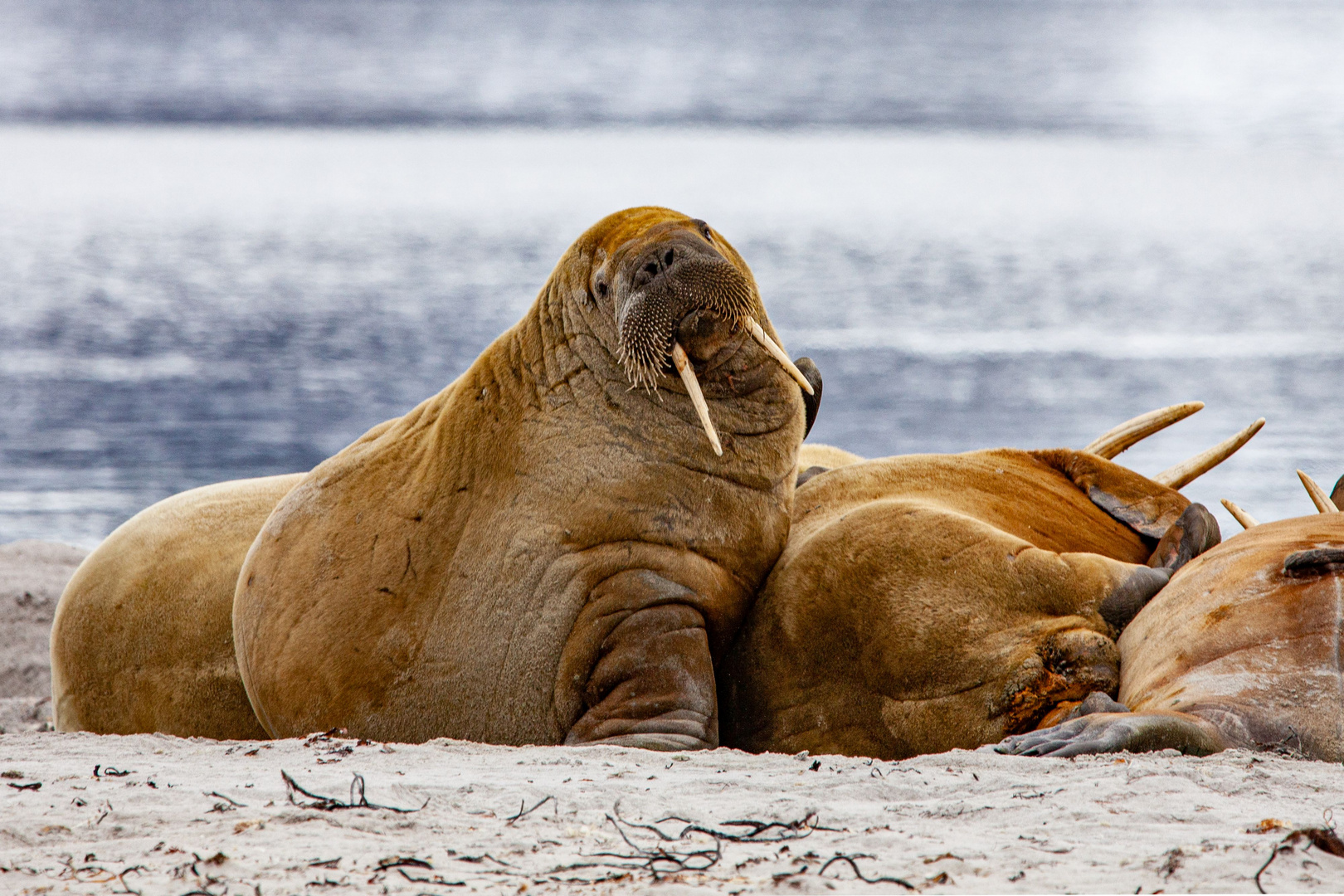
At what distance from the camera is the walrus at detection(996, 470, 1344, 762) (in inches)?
139

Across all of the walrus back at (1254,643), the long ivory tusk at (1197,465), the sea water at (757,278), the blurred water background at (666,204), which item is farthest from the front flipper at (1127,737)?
the blurred water background at (666,204)

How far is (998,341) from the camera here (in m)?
17.8

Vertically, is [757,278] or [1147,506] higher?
[1147,506]

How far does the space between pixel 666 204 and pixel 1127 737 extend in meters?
28.1

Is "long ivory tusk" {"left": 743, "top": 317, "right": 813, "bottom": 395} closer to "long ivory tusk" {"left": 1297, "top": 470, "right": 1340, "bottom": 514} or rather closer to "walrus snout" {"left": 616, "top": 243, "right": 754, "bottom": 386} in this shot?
"walrus snout" {"left": 616, "top": 243, "right": 754, "bottom": 386}

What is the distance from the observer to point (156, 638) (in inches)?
206

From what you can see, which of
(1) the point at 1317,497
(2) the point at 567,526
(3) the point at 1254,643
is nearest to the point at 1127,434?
(1) the point at 1317,497

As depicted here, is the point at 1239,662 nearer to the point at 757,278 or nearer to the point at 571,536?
the point at 571,536

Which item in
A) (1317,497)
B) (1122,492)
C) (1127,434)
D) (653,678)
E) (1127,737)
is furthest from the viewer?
(1127,434)

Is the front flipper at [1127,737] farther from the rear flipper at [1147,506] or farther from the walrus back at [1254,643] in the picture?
the rear flipper at [1147,506]

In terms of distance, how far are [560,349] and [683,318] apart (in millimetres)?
525

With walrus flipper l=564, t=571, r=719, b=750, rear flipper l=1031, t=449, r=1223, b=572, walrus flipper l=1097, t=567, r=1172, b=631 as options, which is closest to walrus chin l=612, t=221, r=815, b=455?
walrus flipper l=564, t=571, r=719, b=750

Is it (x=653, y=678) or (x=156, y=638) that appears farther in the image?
(x=156, y=638)

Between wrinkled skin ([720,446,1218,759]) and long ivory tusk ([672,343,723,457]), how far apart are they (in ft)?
1.76
